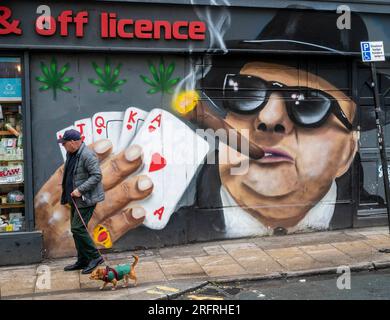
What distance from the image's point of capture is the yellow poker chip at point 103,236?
26.4 feet

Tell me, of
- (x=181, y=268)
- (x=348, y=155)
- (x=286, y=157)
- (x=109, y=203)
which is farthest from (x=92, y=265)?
(x=348, y=155)

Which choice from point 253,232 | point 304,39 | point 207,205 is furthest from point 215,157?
point 304,39

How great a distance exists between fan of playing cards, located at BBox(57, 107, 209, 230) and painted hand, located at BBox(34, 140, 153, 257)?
0.36 feet

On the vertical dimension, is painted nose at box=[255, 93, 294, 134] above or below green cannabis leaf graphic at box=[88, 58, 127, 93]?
below

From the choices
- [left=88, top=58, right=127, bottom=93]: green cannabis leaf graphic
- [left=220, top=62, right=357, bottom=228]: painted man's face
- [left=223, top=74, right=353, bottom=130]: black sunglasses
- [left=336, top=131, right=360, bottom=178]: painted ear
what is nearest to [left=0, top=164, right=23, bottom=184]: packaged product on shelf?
[left=88, top=58, right=127, bottom=93]: green cannabis leaf graphic

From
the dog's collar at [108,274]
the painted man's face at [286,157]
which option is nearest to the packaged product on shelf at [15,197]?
the dog's collar at [108,274]

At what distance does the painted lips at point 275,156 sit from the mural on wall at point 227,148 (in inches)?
0.7

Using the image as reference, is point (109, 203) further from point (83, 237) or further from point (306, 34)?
point (306, 34)

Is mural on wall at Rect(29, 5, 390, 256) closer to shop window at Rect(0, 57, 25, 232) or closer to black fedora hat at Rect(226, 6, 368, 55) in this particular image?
black fedora hat at Rect(226, 6, 368, 55)

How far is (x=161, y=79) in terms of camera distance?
8195 mm

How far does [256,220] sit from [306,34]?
322 cm

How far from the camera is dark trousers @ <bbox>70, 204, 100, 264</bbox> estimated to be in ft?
22.6

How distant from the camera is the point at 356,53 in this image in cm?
901

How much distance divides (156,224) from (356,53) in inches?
177
